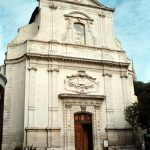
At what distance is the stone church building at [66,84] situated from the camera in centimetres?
1847

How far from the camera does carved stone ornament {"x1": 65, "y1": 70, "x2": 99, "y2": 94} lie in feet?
65.5

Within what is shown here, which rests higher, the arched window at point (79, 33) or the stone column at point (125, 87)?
the arched window at point (79, 33)

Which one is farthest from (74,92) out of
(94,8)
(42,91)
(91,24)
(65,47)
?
(94,8)

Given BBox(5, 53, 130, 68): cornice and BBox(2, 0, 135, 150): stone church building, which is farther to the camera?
BBox(5, 53, 130, 68): cornice

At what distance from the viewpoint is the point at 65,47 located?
68.7 feet

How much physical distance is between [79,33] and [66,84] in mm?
4812

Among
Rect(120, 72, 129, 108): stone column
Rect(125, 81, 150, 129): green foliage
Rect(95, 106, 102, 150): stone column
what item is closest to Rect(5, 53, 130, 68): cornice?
Result: Rect(120, 72, 129, 108): stone column

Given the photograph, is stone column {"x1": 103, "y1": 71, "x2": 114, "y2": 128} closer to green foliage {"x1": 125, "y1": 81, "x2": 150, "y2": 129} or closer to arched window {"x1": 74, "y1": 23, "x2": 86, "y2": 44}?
green foliage {"x1": 125, "y1": 81, "x2": 150, "y2": 129}

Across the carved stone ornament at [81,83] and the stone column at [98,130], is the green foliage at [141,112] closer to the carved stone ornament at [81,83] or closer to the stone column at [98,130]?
the stone column at [98,130]

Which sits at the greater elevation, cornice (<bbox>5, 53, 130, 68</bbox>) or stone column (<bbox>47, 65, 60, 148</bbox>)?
cornice (<bbox>5, 53, 130, 68</bbox>)

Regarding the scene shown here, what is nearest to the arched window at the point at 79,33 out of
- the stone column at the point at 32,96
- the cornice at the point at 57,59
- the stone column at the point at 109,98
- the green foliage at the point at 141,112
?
the cornice at the point at 57,59

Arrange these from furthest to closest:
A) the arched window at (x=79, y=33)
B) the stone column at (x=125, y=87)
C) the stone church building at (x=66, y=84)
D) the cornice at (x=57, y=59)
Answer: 1. the arched window at (x=79, y=33)
2. the stone column at (x=125, y=87)
3. the cornice at (x=57, y=59)
4. the stone church building at (x=66, y=84)

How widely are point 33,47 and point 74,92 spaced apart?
175 inches

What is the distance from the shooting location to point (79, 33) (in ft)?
73.0
